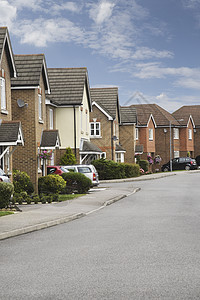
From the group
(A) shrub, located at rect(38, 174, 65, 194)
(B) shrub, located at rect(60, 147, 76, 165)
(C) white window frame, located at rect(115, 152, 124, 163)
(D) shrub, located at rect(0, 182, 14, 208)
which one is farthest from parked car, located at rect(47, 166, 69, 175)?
(C) white window frame, located at rect(115, 152, 124, 163)

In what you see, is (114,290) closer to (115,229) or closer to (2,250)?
(2,250)

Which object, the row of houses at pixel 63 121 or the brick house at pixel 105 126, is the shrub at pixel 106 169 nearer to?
the row of houses at pixel 63 121

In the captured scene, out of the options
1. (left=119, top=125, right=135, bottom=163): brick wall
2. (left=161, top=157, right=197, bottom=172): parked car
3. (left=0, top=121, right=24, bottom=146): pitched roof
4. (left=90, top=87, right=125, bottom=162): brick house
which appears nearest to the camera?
(left=0, top=121, right=24, bottom=146): pitched roof

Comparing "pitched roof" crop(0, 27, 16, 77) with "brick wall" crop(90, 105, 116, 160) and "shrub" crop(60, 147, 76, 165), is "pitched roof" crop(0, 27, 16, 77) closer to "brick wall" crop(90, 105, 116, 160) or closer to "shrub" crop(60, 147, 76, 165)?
"shrub" crop(60, 147, 76, 165)

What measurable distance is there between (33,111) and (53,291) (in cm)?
2050

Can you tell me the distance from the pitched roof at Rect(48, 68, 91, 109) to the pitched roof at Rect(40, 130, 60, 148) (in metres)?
8.71

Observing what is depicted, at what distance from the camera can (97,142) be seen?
165 ft

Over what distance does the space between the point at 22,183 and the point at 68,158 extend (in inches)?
532

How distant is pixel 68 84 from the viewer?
39.5 meters

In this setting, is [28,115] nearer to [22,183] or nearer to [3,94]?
[3,94]

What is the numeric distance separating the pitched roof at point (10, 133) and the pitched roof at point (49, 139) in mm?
5674

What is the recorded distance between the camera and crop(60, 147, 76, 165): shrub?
37463 mm

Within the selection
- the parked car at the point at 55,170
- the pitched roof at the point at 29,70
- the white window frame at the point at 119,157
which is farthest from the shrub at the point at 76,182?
the white window frame at the point at 119,157

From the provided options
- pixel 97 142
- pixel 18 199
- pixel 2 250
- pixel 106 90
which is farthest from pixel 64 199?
pixel 106 90
